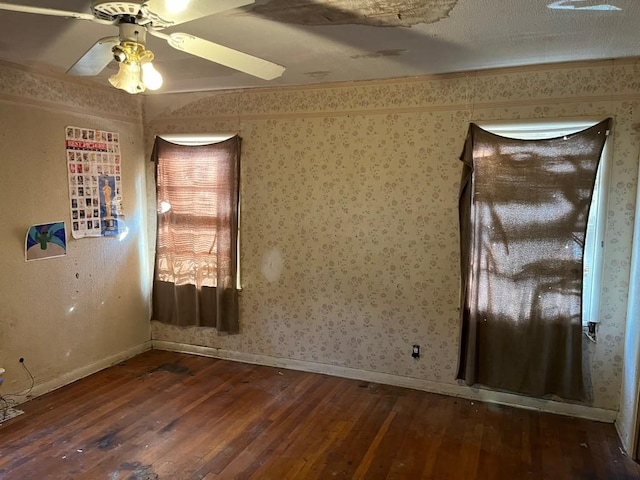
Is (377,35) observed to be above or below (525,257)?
above

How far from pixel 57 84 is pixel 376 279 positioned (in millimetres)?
2846

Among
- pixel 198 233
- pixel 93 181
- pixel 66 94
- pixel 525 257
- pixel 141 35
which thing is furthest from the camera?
pixel 198 233

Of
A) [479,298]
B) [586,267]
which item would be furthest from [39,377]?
[586,267]

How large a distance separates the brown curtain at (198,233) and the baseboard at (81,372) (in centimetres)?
41

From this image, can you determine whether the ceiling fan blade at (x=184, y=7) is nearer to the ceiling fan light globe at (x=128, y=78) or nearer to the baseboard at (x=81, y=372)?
the ceiling fan light globe at (x=128, y=78)

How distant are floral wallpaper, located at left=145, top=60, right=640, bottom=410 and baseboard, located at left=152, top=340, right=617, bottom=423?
0.19 ft

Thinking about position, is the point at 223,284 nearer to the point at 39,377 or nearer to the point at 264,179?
the point at 264,179

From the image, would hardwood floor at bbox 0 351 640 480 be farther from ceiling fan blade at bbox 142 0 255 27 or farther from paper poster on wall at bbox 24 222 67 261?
ceiling fan blade at bbox 142 0 255 27

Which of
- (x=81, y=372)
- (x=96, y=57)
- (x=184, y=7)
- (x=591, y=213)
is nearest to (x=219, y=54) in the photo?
(x=184, y=7)

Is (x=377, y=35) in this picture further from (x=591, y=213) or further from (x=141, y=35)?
(x=591, y=213)

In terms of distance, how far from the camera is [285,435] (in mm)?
3070

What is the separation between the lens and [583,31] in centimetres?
246

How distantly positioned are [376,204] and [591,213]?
58.2 inches

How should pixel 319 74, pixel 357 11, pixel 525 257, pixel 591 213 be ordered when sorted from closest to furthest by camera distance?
1. pixel 357 11
2. pixel 591 213
3. pixel 525 257
4. pixel 319 74
